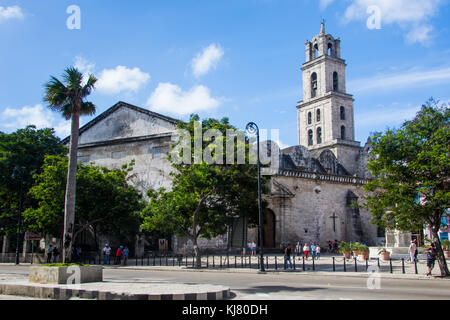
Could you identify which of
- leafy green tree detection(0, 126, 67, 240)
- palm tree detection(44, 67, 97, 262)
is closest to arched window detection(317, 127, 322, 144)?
leafy green tree detection(0, 126, 67, 240)

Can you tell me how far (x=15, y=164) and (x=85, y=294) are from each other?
83.5ft

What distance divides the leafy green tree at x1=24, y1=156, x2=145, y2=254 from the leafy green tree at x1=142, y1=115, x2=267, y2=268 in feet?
16.9

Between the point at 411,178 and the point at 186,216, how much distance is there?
13.1m

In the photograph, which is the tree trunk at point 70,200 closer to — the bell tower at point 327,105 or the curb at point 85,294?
the curb at point 85,294

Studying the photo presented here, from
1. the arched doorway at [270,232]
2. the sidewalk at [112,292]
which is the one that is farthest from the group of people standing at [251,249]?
the sidewalk at [112,292]

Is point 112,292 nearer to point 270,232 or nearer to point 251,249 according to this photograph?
point 251,249

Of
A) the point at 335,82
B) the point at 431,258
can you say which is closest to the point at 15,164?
the point at 431,258

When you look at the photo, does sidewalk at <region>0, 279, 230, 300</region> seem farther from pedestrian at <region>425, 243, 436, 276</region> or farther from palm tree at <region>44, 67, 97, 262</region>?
pedestrian at <region>425, 243, 436, 276</region>

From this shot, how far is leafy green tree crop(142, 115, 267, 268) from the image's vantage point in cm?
2386

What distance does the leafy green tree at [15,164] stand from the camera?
3231 cm

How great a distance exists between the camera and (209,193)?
24.3 m

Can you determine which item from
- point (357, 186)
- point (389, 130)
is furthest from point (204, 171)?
point (357, 186)

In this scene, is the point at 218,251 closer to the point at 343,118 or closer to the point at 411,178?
the point at 411,178

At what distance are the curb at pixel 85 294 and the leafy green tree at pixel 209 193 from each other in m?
12.4
